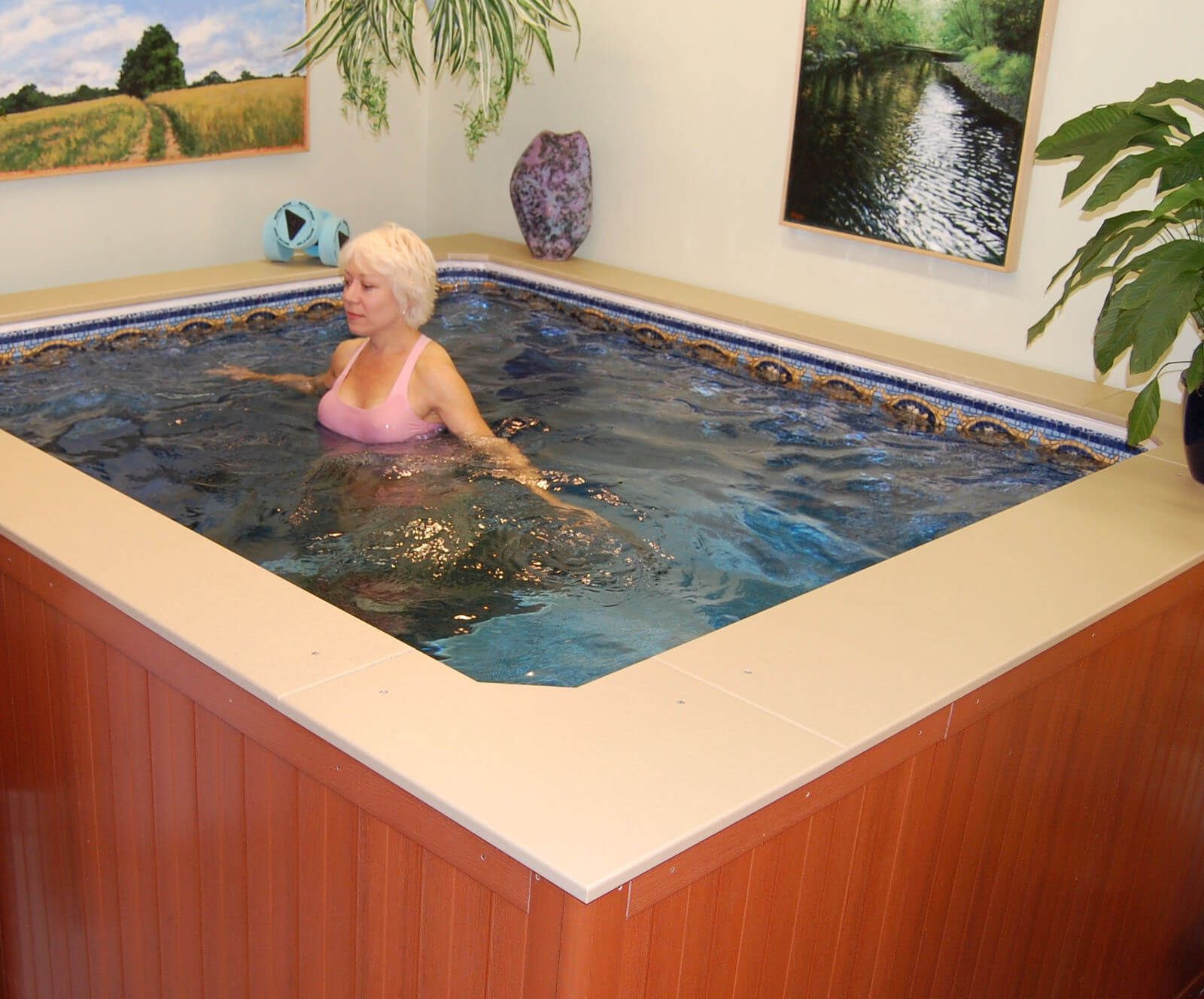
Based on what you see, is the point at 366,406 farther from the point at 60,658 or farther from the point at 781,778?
the point at 781,778

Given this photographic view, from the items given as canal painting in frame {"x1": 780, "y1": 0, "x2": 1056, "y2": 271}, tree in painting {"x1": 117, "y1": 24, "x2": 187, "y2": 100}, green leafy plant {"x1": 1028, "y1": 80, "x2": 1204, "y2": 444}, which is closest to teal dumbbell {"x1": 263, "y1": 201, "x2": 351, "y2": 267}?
tree in painting {"x1": 117, "y1": 24, "x2": 187, "y2": 100}

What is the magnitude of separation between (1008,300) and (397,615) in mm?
2696

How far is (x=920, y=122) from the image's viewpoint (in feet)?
15.5

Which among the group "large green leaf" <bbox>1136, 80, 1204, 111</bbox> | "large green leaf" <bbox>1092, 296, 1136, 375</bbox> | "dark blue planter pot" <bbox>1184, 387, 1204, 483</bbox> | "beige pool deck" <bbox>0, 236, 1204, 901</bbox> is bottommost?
"beige pool deck" <bbox>0, 236, 1204, 901</bbox>

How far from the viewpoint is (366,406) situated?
3924 millimetres

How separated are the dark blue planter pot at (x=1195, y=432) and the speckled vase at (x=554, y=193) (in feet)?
10.5

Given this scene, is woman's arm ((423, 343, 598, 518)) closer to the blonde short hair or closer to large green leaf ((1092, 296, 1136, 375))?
the blonde short hair

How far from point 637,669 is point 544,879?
1.77ft

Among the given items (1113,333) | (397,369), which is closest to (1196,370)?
(1113,333)

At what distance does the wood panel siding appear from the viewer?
1.75m

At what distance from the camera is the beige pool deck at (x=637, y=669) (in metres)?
1.71

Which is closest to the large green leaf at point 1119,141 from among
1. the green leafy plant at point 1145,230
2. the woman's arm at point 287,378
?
the green leafy plant at point 1145,230

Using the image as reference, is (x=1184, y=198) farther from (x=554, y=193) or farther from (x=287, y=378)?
(x=554, y=193)

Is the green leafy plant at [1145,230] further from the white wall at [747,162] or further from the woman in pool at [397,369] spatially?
the woman in pool at [397,369]
